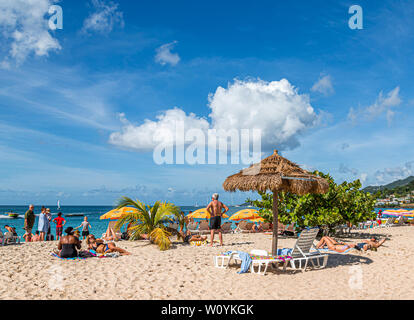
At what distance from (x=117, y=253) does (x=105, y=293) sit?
319 centimetres

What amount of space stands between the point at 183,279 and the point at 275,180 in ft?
9.80

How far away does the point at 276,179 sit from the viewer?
7.70 meters

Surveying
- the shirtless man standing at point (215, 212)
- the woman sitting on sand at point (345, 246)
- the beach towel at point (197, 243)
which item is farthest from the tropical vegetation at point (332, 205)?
the beach towel at point (197, 243)

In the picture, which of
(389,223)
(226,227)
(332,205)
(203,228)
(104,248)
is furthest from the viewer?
(389,223)

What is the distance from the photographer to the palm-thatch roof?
308 inches

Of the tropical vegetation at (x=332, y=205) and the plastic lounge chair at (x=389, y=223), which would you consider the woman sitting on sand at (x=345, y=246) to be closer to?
the tropical vegetation at (x=332, y=205)

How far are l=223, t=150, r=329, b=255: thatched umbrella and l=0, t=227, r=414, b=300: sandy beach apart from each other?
1.74 m

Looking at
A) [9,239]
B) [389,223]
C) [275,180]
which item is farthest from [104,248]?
[389,223]

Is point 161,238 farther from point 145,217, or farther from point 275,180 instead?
point 275,180

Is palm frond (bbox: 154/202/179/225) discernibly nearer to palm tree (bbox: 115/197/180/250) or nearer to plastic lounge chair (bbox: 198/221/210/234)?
palm tree (bbox: 115/197/180/250)

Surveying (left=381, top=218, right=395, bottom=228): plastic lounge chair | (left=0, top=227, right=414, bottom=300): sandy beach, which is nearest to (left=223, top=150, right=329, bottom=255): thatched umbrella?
(left=0, top=227, right=414, bottom=300): sandy beach

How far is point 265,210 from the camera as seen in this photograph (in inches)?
526

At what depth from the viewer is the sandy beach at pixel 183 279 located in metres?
5.34
